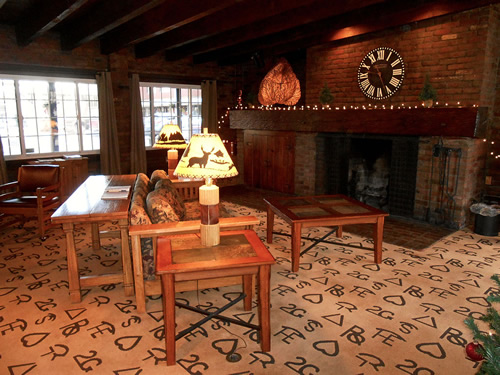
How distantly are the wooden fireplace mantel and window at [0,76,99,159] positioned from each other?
2892 mm

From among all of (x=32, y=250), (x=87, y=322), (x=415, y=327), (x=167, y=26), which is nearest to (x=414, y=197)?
(x=415, y=327)

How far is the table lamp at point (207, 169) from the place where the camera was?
2527 millimetres

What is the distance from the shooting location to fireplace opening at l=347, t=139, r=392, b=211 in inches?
239

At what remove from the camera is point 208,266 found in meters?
2.35

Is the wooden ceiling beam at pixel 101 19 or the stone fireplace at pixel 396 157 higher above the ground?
the wooden ceiling beam at pixel 101 19

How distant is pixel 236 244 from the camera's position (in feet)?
8.91

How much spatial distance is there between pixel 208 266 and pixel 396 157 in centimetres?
435

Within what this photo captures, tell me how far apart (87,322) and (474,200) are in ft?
16.8

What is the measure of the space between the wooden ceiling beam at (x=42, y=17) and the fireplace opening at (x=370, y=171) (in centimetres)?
451

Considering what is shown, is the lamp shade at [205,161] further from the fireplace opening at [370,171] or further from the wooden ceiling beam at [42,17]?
the fireplace opening at [370,171]

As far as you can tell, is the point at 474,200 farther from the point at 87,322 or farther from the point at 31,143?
the point at 31,143

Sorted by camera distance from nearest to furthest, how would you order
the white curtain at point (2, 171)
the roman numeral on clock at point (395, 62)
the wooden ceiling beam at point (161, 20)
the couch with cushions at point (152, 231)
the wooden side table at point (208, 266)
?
1. the wooden side table at point (208, 266)
2. the couch with cushions at point (152, 231)
3. the wooden ceiling beam at point (161, 20)
4. the roman numeral on clock at point (395, 62)
5. the white curtain at point (2, 171)

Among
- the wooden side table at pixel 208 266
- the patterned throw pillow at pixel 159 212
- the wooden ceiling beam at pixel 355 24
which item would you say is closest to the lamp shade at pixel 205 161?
the wooden side table at pixel 208 266

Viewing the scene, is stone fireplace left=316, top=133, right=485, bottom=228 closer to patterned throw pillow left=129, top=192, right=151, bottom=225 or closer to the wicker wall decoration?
the wicker wall decoration
